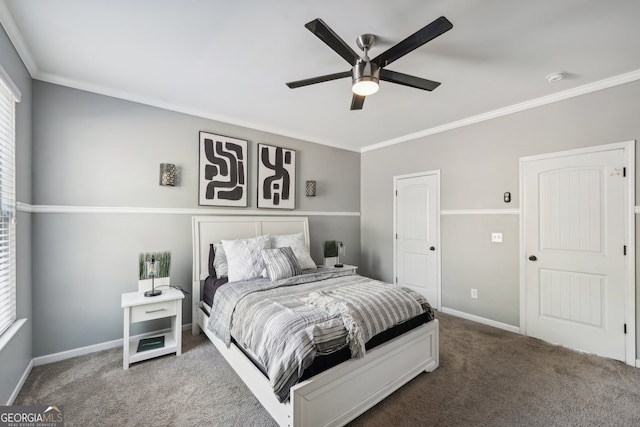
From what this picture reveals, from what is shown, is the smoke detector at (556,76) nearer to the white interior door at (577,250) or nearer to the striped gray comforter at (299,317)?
the white interior door at (577,250)

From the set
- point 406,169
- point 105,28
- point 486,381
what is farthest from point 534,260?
point 105,28

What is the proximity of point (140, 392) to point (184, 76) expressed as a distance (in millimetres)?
2702

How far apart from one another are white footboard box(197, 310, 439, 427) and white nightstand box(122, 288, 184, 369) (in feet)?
1.90

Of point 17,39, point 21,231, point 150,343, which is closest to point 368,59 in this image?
point 17,39

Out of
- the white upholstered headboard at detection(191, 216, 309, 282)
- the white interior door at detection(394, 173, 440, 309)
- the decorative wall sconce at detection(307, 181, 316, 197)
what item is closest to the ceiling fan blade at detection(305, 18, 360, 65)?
the white upholstered headboard at detection(191, 216, 309, 282)

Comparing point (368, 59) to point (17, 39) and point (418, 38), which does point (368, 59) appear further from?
point (17, 39)

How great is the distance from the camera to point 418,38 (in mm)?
1606

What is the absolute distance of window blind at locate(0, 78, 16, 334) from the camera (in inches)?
74.2

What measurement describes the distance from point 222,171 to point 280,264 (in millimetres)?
1516

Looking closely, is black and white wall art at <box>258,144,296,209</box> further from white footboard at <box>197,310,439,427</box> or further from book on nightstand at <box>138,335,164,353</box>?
white footboard at <box>197,310,439,427</box>

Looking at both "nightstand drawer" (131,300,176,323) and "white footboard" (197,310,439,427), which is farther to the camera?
"nightstand drawer" (131,300,176,323)

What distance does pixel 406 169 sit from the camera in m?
4.35

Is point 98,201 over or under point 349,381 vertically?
over

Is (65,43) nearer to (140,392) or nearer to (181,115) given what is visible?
(181,115)
